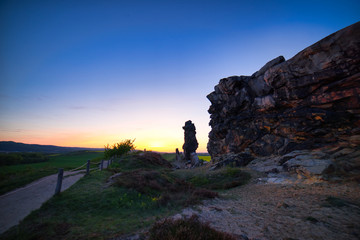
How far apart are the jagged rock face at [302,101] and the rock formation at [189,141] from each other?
20.3m

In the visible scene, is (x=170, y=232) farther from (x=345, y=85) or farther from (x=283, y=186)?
(x=345, y=85)

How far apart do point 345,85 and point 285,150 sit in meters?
8.71

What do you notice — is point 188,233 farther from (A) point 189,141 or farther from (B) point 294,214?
(A) point 189,141

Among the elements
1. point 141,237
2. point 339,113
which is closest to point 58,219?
point 141,237

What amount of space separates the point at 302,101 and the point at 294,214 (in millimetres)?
15976

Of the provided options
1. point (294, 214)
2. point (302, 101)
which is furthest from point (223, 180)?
point (302, 101)

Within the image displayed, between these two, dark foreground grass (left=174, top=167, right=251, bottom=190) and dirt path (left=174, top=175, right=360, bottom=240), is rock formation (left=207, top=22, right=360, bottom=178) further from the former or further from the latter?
dirt path (left=174, top=175, right=360, bottom=240)

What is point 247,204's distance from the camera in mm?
8734

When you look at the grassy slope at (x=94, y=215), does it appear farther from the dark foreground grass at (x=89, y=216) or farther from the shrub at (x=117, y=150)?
the shrub at (x=117, y=150)

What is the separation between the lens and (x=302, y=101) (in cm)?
1759

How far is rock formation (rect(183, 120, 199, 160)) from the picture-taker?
155 ft

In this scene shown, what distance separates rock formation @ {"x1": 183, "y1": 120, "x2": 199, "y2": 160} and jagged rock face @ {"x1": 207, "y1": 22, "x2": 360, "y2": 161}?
66.7ft

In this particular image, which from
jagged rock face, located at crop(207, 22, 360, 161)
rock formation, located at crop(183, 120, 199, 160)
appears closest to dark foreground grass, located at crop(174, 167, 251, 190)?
jagged rock face, located at crop(207, 22, 360, 161)

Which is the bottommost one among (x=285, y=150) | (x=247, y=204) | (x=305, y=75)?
(x=247, y=204)
